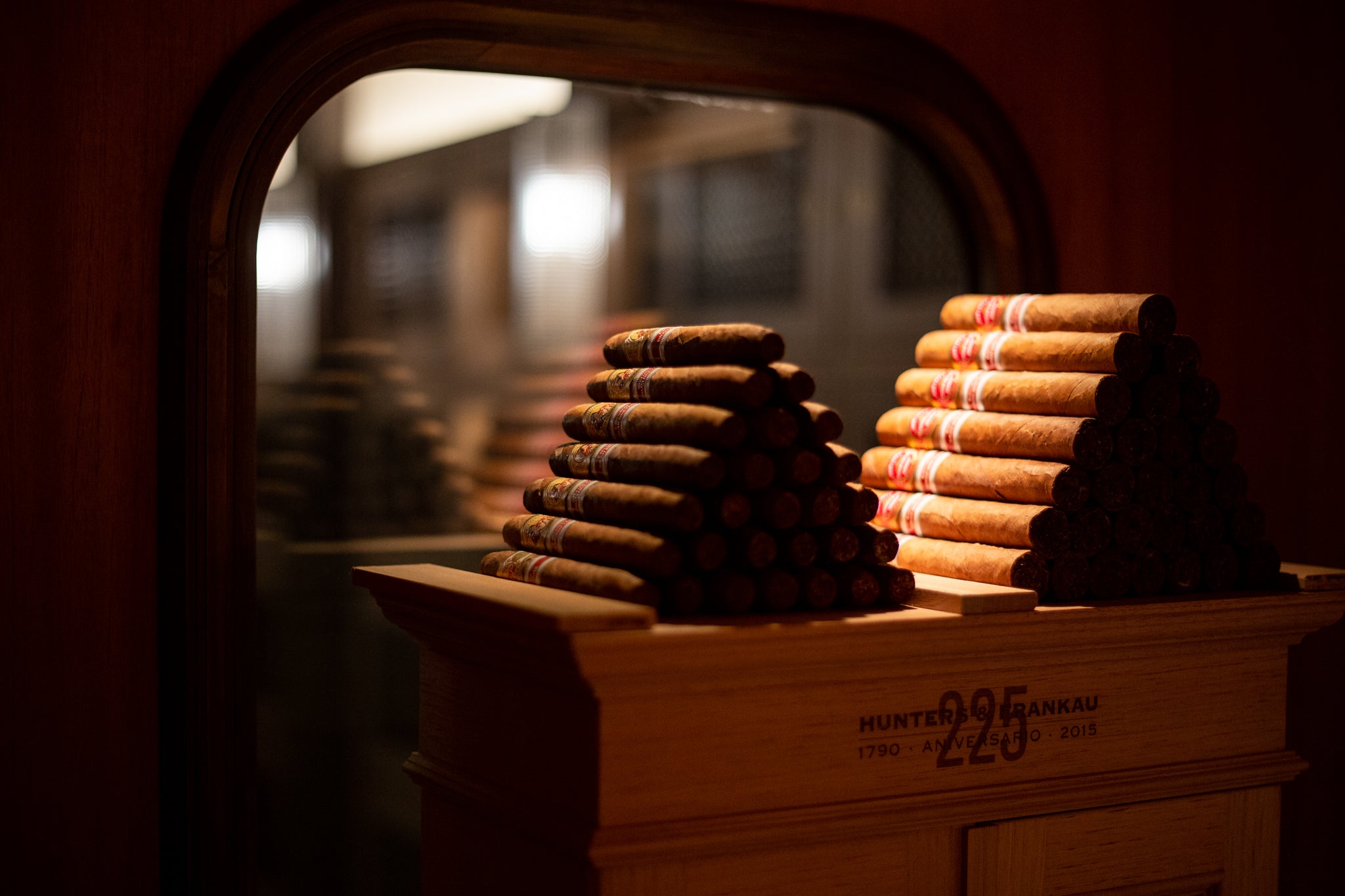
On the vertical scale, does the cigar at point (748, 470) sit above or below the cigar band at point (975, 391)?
below

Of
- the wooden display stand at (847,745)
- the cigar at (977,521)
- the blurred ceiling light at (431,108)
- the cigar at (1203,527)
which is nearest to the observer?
the wooden display stand at (847,745)

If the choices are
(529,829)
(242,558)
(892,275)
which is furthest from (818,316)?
(529,829)

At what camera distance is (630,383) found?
2.00m

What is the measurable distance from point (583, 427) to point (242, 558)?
2.25 feet

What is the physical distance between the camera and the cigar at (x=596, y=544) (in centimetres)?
173

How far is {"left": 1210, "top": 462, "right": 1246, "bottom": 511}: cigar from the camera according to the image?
2092 millimetres

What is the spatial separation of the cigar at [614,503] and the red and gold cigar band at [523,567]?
0.08 metres

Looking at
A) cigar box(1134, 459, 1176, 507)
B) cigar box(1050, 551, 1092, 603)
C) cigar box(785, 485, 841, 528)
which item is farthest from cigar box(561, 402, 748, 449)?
cigar box(1134, 459, 1176, 507)

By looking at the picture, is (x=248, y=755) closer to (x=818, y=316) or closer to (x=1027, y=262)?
(x=818, y=316)

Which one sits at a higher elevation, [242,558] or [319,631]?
[242,558]

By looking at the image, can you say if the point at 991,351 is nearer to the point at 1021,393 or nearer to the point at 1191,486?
the point at 1021,393

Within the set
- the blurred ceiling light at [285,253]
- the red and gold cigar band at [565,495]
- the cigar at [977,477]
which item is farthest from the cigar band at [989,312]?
the blurred ceiling light at [285,253]

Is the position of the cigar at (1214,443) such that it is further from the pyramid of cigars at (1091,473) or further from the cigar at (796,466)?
the cigar at (796,466)

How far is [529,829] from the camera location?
1.78 meters
